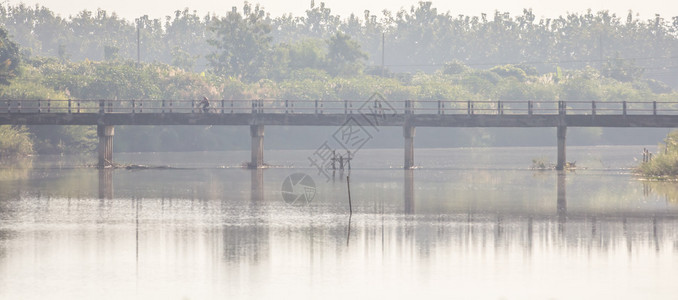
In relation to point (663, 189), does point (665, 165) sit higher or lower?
higher

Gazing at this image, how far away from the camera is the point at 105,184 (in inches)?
1852

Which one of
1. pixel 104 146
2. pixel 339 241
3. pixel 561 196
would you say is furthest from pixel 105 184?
pixel 339 241

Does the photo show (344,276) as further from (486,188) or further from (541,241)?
(486,188)

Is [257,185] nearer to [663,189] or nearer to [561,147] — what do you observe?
[663,189]

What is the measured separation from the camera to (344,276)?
21562 mm

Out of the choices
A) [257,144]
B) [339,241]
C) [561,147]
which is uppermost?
[257,144]

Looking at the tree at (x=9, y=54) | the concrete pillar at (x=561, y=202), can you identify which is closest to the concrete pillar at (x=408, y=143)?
the concrete pillar at (x=561, y=202)

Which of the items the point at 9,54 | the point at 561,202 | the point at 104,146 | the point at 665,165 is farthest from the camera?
the point at 9,54

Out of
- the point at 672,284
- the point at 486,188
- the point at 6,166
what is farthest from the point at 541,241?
the point at 6,166

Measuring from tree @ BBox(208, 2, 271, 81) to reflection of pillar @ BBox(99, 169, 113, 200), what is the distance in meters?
75.2

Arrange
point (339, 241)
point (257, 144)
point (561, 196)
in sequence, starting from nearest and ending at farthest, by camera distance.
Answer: point (339, 241) < point (561, 196) < point (257, 144)

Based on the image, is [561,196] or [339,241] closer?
[339,241]

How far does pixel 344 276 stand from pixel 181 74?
3443 inches

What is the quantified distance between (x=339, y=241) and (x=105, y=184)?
23.1 m
